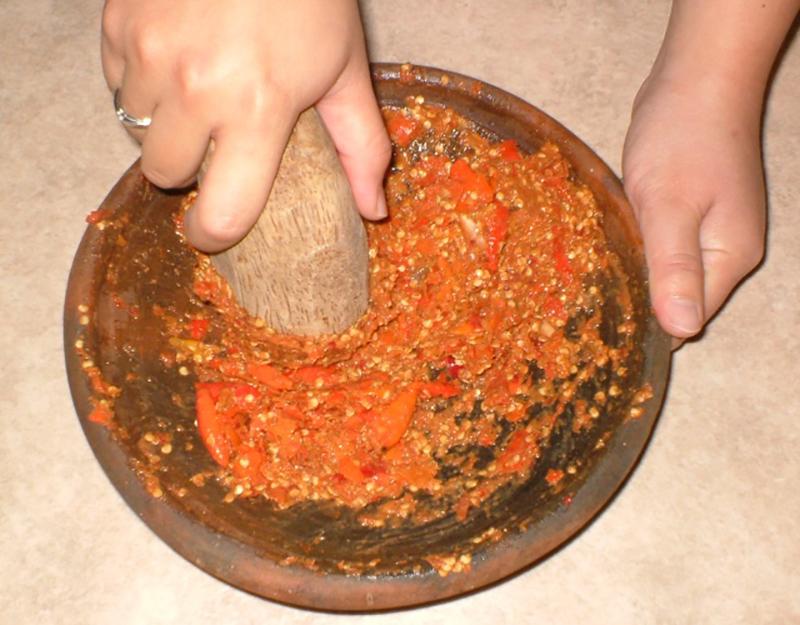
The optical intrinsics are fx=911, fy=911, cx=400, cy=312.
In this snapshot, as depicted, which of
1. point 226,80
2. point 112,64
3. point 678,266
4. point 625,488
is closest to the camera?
point 226,80

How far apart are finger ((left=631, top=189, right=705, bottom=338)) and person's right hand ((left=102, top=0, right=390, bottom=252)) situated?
0.45 meters

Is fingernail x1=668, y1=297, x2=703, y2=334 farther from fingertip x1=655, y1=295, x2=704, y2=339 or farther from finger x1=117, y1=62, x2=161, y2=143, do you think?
finger x1=117, y1=62, x2=161, y2=143

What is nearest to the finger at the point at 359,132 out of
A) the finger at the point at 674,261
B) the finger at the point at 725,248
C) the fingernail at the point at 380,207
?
the fingernail at the point at 380,207

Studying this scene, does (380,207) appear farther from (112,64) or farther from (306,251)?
(112,64)

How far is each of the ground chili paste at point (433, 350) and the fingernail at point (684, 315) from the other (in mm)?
56

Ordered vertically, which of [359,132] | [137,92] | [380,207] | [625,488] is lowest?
[625,488]

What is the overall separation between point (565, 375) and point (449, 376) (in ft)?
0.49

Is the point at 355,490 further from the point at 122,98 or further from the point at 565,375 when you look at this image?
the point at 122,98

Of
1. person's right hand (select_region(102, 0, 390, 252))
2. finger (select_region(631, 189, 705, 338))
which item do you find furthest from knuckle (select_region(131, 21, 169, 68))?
finger (select_region(631, 189, 705, 338))

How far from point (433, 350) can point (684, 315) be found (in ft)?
1.04

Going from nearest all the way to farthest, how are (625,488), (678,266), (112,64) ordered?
(112,64) → (678,266) → (625,488)

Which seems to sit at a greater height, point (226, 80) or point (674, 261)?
point (226, 80)

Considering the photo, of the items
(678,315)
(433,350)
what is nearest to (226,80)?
(433,350)

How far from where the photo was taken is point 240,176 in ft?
2.94
